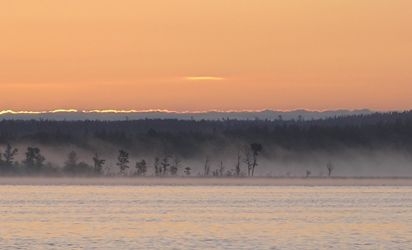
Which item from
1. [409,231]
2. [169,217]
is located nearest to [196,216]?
[169,217]

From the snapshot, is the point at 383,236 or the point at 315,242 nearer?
the point at 315,242

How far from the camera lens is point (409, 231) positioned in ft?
314

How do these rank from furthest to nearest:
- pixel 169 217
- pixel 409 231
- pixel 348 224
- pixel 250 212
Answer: pixel 250 212 < pixel 169 217 < pixel 348 224 < pixel 409 231

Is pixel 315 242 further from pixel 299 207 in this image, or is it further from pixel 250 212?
pixel 299 207

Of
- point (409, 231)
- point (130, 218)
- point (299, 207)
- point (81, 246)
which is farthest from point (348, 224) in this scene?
point (299, 207)

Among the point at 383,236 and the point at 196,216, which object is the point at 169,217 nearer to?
the point at 196,216

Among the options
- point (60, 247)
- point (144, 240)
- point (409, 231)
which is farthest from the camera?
point (409, 231)

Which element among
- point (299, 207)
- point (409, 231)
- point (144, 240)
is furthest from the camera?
point (299, 207)

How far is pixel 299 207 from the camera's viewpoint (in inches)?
5561

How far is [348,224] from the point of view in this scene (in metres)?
104

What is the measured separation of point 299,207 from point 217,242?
187 feet

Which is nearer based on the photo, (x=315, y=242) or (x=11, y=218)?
(x=315, y=242)

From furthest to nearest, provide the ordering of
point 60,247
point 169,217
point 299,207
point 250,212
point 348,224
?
point 299,207
point 250,212
point 169,217
point 348,224
point 60,247

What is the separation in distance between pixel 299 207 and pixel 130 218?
3183cm
